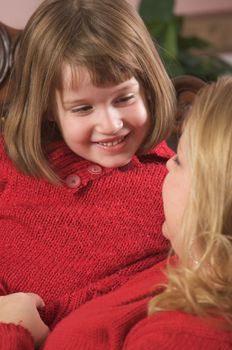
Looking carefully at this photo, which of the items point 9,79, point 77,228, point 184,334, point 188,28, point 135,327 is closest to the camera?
point 184,334

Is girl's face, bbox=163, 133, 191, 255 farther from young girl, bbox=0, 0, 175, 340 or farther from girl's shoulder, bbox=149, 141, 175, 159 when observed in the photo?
girl's shoulder, bbox=149, 141, 175, 159

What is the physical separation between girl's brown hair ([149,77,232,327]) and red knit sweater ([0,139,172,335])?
0.39 m

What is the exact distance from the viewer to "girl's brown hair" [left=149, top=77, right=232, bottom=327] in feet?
3.21

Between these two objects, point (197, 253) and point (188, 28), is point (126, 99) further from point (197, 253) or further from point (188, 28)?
point (188, 28)

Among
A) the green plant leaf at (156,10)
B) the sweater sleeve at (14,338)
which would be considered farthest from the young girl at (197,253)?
the green plant leaf at (156,10)

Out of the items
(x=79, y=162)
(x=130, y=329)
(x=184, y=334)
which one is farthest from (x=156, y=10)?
(x=184, y=334)

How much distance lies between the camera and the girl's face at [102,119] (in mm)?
1296

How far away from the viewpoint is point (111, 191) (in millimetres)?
1451

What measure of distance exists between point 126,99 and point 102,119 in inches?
2.9

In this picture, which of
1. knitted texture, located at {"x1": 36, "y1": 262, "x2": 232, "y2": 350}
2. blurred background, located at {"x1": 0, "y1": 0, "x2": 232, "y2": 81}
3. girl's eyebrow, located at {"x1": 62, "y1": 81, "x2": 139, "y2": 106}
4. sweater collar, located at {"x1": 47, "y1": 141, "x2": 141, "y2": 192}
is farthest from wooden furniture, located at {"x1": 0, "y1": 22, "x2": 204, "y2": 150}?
knitted texture, located at {"x1": 36, "y1": 262, "x2": 232, "y2": 350}

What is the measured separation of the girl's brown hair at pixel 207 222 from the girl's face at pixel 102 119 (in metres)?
0.31

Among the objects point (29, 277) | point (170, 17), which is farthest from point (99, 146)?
point (170, 17)

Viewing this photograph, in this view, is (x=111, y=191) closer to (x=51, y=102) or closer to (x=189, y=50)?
(x=51, y=102)

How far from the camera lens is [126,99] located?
1.35 metres
